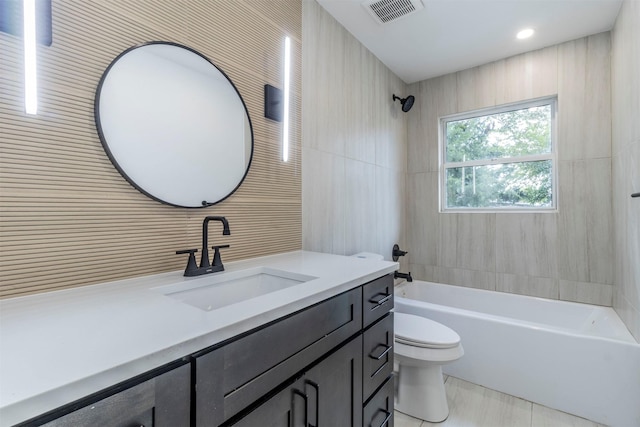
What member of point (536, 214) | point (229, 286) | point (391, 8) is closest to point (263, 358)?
point (229, 286)

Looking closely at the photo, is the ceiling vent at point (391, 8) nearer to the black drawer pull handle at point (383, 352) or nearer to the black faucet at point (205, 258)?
the black faucet at point (205, 258)

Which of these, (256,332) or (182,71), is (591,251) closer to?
(256,332)

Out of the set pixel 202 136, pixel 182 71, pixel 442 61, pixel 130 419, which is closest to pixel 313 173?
pixel 202 136

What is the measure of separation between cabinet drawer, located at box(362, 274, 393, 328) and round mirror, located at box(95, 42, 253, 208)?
29.6 inches

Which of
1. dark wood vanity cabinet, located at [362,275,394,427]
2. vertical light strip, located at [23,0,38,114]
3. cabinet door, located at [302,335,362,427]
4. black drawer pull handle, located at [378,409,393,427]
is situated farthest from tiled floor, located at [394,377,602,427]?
vertical light strip, located at [23,0,38,114]

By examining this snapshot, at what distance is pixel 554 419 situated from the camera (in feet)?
5.49

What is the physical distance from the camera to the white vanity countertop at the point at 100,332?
42 cm

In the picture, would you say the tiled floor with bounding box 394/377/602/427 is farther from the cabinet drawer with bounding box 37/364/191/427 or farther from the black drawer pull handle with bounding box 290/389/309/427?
the cabinet drawer with bounding box 37/364/191/427

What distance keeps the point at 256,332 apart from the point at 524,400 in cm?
203

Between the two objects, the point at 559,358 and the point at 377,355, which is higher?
the point at 377,355

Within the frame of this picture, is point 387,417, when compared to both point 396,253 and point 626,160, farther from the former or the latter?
point 626,160

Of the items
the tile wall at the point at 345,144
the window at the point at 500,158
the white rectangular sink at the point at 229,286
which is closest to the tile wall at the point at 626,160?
the window at the point at 500,158

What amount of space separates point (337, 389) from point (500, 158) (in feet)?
8.35

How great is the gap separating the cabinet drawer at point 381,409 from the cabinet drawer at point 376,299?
A: 0.33m
